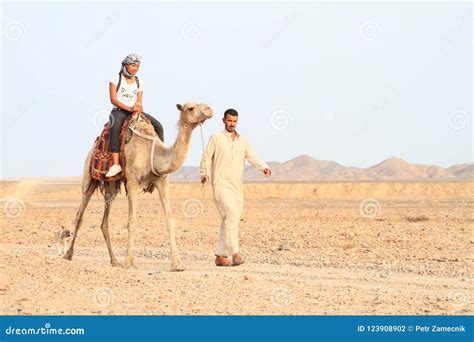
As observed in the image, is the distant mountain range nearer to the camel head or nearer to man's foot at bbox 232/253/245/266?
man's foot at bbox 232/253/245/266

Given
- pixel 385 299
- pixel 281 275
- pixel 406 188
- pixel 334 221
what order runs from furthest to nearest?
1. pixel 406 188
2. pixel 334 221
3. pixel 281 275
4. pixel 385 299

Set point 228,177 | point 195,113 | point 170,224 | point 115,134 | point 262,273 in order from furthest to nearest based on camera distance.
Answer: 1. point 228,177
2. point 115,134
3. point 170,224
4. point 262,273
5. point 195,113

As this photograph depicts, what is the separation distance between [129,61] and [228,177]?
7.61 ft

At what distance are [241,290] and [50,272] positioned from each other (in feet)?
8.54

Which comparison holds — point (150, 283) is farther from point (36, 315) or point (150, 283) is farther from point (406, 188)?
point (406, 188)

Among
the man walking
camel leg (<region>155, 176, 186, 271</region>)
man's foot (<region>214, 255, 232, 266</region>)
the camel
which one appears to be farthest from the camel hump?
man's foot (<region>214, 255, 232, 266</region>)

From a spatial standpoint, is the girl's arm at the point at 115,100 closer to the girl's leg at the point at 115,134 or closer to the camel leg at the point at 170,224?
the girl's leg at the point at 115,134

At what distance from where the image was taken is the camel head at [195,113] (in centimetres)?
1145

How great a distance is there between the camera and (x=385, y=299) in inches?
377

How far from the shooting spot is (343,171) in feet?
431

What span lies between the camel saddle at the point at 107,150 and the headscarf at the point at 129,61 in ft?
2.11

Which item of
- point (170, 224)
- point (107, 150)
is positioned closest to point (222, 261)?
point (170, 224)

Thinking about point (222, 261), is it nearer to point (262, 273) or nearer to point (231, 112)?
point (262, 273)

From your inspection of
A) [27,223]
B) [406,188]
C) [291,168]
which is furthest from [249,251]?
[291,168]
